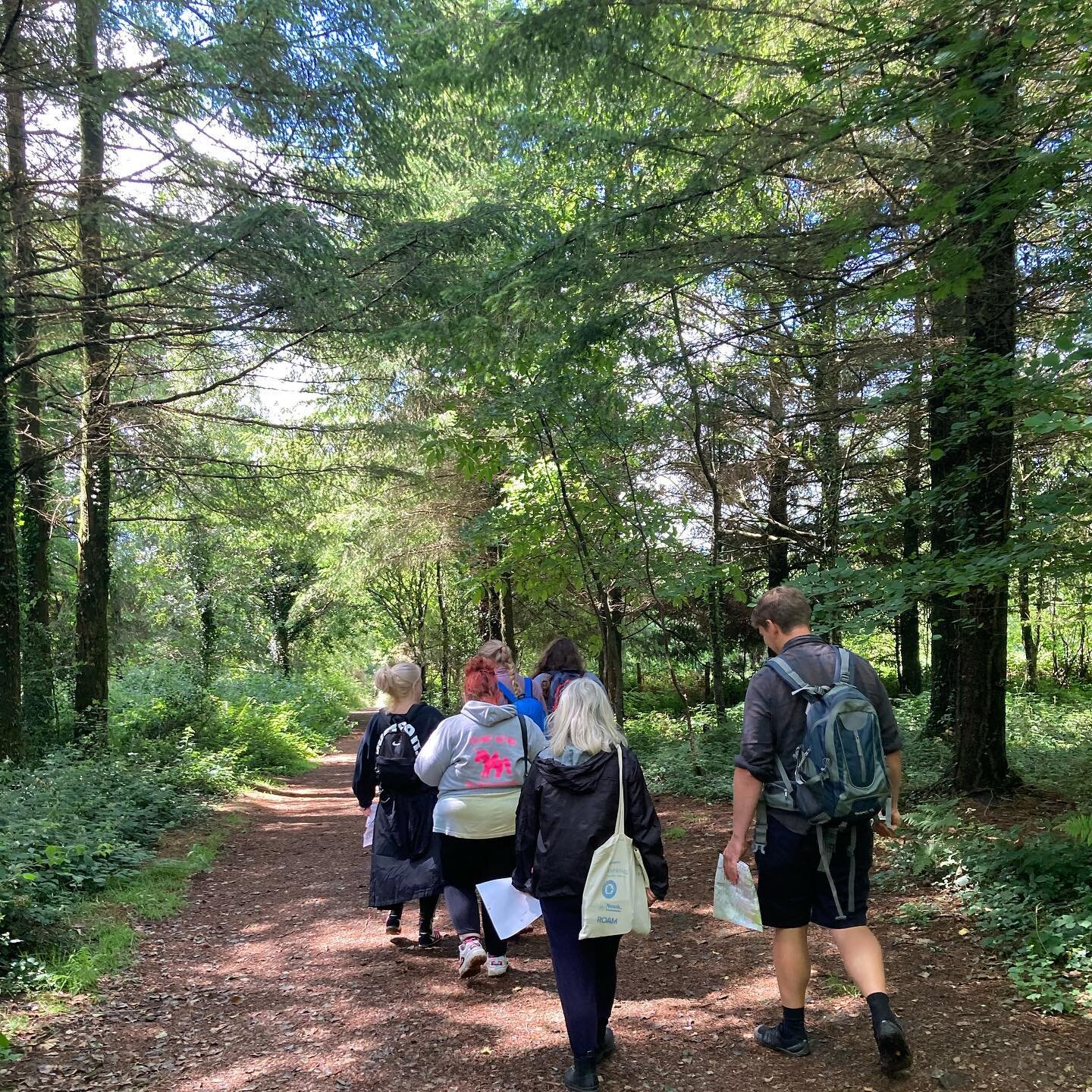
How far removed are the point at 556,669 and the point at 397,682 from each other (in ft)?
3.68

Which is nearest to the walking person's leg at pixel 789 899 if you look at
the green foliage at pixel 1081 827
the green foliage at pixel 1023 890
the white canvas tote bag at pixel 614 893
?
the white canvas tote bag at pixel 614 893

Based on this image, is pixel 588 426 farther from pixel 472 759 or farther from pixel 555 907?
pixel 555 907

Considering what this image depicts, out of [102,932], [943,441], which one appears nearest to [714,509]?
[943,441]

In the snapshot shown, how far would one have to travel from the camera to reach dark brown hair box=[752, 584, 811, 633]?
3.43 m

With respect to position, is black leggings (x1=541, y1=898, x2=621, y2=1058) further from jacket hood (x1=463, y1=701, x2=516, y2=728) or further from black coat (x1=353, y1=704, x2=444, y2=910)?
black coat (x1=353, y1=704, x2=444, y2=910)

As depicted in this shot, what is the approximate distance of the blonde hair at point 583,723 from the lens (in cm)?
341

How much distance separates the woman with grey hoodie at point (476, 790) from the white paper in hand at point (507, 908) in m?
0.11

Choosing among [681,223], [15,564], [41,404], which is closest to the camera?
[681,223]

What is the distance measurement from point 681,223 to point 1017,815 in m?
4.72

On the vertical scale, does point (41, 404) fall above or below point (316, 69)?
below

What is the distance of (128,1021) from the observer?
412 centimetres

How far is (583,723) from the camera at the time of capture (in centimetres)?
344

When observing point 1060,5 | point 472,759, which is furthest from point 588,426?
point 1060,5

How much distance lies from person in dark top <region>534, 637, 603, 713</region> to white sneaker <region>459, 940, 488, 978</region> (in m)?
1.56
